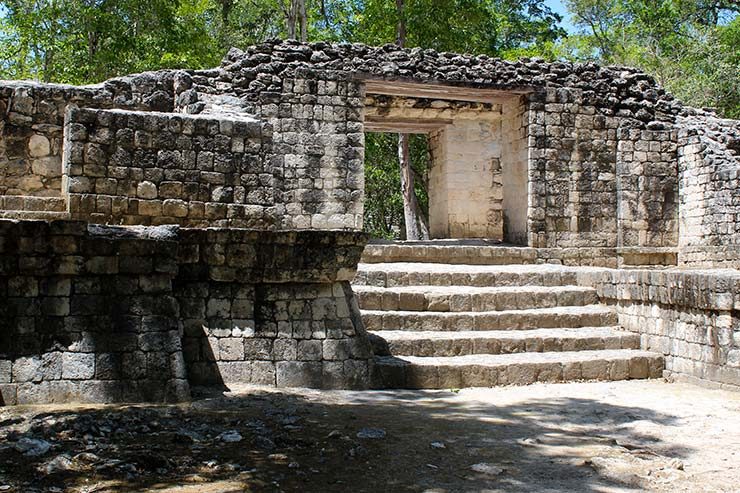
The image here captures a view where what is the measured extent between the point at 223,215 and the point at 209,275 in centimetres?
293

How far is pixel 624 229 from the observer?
40.9 feet

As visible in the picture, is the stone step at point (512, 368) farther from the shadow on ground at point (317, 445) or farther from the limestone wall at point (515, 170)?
the limestone wall at point (515, 170)

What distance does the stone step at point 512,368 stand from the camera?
6.39 meters

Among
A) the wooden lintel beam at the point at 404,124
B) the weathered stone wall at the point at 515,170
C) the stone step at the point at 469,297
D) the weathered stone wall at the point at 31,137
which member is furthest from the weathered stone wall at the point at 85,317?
the wooden lintel beam at the point at 404,124

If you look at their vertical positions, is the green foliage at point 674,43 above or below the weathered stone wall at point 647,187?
above

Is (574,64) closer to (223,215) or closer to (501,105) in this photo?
(501,105)

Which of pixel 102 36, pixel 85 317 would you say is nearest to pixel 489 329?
pixel 85 317

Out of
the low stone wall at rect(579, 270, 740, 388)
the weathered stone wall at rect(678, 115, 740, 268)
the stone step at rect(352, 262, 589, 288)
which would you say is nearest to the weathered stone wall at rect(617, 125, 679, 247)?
the weathered stone wall at rect(678, 115, 740, 268)

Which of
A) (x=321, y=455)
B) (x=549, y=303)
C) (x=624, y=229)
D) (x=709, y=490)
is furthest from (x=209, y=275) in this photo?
(x=624, y=229)

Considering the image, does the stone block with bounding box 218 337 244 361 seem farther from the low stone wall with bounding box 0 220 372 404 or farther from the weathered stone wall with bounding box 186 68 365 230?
the weathered stone wall with bounding box 186 68 365 230

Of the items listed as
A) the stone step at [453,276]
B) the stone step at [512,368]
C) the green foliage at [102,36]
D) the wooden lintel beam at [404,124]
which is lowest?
the stone step at [512,368]

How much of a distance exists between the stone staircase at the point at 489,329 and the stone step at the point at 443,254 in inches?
29.3

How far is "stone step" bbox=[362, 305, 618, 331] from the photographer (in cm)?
751

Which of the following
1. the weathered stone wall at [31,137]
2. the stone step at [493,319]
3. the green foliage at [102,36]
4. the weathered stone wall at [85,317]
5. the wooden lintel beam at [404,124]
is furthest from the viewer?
the green foliage at [102,36]
